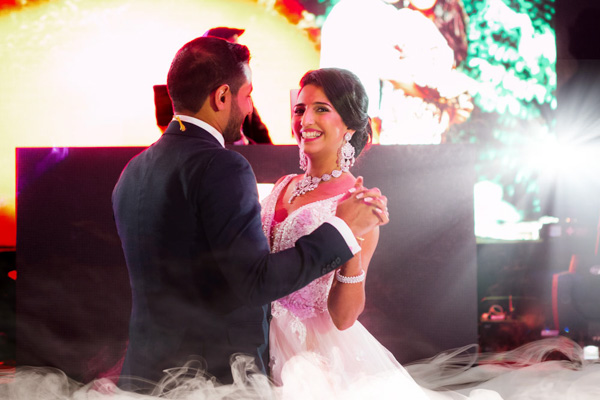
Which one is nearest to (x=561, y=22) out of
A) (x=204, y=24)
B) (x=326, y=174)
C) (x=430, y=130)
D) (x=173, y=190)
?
(x=430, y=130)

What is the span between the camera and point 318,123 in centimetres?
179

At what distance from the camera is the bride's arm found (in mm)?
1551

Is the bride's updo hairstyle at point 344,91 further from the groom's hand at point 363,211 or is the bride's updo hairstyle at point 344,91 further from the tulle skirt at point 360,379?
the tulle skirt at point 360,379

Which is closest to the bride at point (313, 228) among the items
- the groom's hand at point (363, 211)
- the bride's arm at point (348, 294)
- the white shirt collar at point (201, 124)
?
the bride's arm at point (348, 294)

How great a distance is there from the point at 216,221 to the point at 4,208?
437 cm

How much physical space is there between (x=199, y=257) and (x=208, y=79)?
0.41m

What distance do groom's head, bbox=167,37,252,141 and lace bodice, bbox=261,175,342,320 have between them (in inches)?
19.0

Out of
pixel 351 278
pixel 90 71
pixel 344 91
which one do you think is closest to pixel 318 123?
pixel 344 91

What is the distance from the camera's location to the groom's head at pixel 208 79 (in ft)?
4.11

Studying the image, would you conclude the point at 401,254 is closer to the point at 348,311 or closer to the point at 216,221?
the point at 348,311

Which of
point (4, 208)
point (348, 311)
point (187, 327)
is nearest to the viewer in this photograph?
point (187, 327)

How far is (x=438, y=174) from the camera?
7.69ft

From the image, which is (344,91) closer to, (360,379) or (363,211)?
(363,211)

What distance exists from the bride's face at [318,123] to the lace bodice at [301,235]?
0.21 m
